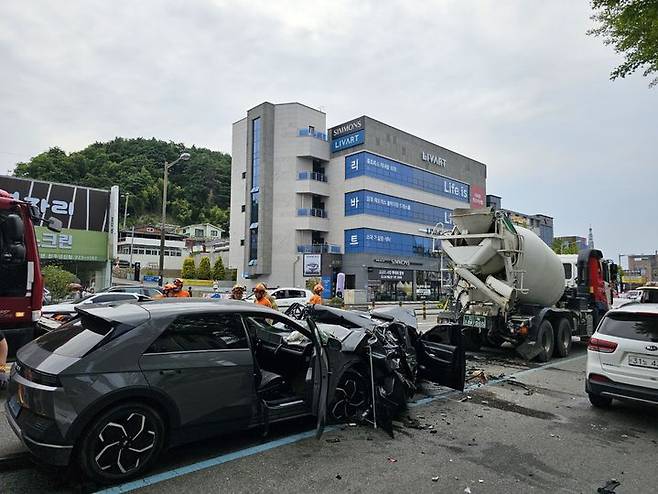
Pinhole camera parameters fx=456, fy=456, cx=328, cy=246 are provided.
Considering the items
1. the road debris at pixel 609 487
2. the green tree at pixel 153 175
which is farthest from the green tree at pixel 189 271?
the road debris at pixel 609 487

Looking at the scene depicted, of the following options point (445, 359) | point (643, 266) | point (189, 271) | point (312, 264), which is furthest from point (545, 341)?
point (643, 266)

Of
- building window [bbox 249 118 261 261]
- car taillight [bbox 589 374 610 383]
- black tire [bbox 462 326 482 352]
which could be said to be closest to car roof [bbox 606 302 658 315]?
car taillight [bbox 589 374 610 383]

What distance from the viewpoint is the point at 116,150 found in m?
91.1

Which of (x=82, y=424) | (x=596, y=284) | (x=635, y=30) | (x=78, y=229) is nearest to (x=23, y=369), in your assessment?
(x=82, y=424)

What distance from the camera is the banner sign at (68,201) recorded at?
24703 mm

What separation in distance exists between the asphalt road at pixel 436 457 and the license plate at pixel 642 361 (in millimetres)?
797

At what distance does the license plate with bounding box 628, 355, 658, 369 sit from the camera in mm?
5443

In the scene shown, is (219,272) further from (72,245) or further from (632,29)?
(632,29)

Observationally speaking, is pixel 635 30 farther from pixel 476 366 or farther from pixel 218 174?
pixel 218 174

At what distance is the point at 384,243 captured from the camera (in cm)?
4691

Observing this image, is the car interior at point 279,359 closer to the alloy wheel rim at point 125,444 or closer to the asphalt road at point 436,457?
the asphalt road at point 436,457

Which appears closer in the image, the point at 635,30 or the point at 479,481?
the point at 479,481

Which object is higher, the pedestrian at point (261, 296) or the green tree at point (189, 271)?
the green tree at point (189, 271)

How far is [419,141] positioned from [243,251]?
77.1 feet
